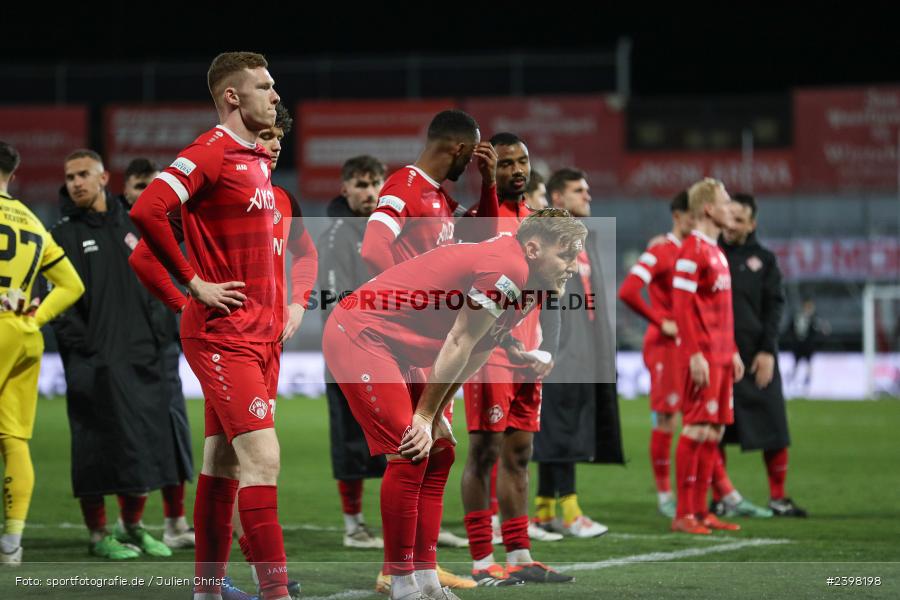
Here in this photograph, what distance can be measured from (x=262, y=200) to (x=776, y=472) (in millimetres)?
5999

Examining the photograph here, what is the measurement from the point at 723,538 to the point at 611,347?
1651 millimetres

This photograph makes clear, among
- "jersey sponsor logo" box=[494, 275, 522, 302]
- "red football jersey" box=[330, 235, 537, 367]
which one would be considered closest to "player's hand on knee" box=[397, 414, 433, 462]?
"red football jersey" box=[330, 235, 537, 367]

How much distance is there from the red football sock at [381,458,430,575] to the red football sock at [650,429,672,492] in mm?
4760

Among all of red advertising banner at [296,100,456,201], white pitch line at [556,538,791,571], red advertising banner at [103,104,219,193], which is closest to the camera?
white pitch line at [556,538,791,571]

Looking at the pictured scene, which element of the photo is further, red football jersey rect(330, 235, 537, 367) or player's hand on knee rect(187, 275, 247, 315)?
red football jersey rect(330, 235, 537, 367)

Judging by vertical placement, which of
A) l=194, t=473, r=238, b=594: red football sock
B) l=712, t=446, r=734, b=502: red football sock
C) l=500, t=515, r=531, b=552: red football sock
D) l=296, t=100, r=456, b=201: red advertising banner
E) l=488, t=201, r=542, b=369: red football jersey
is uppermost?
l=296, t=100, r=456, b=201: red advertising banner

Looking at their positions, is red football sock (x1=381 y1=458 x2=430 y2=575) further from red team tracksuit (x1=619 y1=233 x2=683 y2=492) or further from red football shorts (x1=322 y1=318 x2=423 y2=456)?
red team tracksuit (x1=619 y1=233 x2=683 y2=492)

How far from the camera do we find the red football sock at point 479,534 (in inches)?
251

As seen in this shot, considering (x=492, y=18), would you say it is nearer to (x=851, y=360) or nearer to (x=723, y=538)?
(x=851, y=360)

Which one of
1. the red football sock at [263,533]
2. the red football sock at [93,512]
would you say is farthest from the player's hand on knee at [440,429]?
the red football sock at [93,512]

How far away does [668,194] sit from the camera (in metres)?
33.2

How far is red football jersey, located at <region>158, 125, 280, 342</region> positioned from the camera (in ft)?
16.7

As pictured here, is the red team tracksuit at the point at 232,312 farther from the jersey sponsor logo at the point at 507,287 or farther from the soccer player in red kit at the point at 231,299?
the jersey sponsor logo at the point at 507,287

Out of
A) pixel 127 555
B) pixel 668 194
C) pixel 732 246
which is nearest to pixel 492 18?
pixel 668 194
